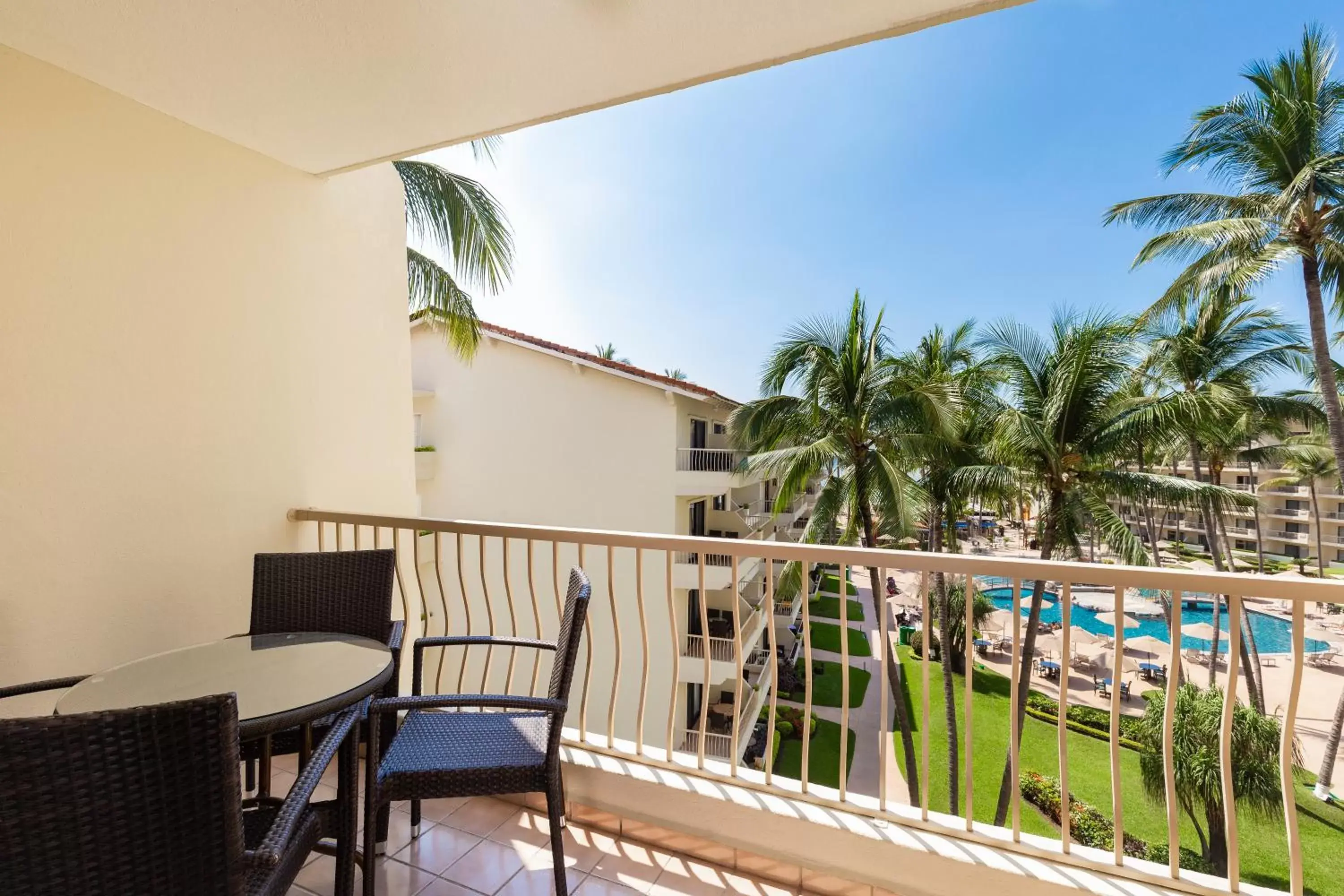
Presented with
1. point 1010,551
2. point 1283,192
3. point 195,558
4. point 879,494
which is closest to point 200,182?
point 195,558

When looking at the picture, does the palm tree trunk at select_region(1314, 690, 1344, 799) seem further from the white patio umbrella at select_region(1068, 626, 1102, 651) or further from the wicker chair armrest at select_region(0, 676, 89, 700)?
the wicker chair armrest at select_region(0, 676, 89, 700)

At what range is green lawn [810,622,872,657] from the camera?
19266 millimetres

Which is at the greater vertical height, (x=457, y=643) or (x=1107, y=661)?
(x=457, y=643)

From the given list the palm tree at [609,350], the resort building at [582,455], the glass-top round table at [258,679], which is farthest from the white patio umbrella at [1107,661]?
the palm tree at [609,350]

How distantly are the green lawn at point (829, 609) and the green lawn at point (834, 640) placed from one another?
2.75 ft

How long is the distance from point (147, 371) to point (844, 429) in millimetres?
10733

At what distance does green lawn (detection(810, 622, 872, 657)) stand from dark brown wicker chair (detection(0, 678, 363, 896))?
19601 millimetres

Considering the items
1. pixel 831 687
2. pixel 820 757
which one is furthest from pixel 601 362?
pixel 831 687

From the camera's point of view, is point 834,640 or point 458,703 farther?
point 834,640

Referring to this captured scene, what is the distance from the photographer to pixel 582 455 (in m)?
11.6

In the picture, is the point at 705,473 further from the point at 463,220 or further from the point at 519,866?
the point at 519,866

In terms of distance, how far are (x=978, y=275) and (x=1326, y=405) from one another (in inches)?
772

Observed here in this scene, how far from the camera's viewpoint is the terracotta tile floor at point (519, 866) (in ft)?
6.32

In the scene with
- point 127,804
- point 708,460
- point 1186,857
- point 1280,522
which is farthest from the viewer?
point 1280,522
